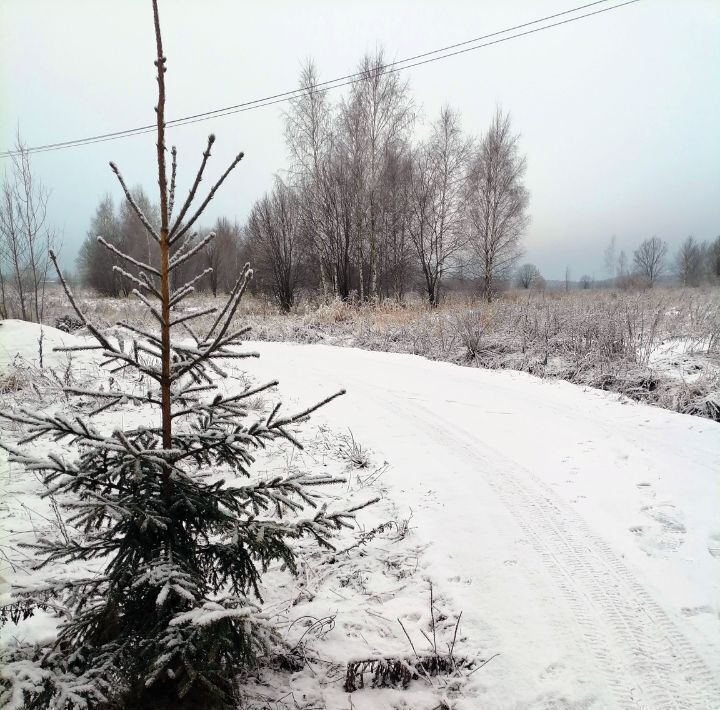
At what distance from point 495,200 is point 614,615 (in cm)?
2274

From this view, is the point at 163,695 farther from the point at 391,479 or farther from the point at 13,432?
the point at 13,432

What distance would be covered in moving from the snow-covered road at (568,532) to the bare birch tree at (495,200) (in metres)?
17.0

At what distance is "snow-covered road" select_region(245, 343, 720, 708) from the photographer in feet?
6.14

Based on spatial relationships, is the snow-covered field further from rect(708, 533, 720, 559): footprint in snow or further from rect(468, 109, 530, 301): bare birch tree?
rect(468, 109, 530, 301): bare birch tree

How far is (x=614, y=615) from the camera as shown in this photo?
2.17 m

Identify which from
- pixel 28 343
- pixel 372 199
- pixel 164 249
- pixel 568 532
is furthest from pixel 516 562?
pixel 372 199

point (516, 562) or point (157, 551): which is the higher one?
point (157, 551)

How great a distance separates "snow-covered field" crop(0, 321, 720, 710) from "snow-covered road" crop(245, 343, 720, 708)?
11 millimetres

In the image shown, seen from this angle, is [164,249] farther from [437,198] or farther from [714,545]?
[437,198]

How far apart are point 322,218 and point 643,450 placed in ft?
58.9

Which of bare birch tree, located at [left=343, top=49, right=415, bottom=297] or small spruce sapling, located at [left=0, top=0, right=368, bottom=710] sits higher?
bare birch tree, located at [left=343, top=49, right=415, bottom=297]

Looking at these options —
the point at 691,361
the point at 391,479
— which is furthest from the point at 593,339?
the point at 391,479

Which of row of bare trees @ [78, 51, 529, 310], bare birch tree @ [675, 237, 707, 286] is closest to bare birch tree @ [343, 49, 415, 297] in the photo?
row of bare trees @ [78, 51, 529, 310]

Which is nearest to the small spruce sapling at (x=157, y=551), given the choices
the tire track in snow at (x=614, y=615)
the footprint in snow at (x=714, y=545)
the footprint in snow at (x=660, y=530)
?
the tire track in snow at (x=614, y=615)
